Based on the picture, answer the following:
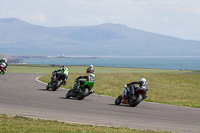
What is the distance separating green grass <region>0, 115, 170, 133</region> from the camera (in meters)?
11.5

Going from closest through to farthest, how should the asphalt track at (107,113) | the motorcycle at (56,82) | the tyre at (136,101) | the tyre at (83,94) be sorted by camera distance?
1. the asphalt track at (107,113)
2. the tyre at (136,101)
3. the tyre at (83,94)
4. the motorcycle at (56,82)

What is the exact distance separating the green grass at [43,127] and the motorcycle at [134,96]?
22.7 ft

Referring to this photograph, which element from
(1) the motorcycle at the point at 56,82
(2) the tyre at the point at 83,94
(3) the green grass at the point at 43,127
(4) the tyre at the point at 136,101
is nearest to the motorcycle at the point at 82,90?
(2) the tyre at the point at 83,94

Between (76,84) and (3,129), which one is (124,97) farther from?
(3,129)

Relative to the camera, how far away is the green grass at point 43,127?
37.8 ft

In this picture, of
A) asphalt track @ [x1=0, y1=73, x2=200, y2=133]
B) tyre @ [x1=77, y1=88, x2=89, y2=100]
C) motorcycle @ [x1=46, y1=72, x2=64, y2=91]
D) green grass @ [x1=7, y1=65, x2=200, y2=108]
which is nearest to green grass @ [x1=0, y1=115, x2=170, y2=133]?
asphalt track @ [x1=0, y1=73, x2=200, y2=133]

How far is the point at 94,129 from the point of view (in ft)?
40.4

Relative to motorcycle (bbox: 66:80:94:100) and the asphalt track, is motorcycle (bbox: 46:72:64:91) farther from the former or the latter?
the asphalt track

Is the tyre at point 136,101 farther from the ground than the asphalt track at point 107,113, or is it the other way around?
the tyre at point 136,101

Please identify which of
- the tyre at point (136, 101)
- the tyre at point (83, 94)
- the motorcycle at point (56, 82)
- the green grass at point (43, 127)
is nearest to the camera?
the green grass at point (43, 127)

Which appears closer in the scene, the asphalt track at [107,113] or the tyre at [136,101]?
the asphalt track at [107,113]

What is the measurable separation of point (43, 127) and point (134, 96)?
874cm

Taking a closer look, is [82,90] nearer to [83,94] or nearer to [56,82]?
[83,94]

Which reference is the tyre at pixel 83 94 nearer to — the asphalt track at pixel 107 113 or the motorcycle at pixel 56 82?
the asphalt track at pixel 107 113
